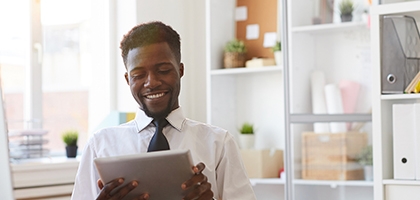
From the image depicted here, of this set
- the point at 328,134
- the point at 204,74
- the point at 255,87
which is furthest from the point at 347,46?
the point at 204,74

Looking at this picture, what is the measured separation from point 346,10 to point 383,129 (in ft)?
2.21

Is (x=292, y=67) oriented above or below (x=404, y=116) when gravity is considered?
above

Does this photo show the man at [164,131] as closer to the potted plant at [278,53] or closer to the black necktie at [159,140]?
the black necktie at [159,140]

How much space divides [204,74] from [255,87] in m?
0.36

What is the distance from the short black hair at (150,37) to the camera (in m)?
1.46

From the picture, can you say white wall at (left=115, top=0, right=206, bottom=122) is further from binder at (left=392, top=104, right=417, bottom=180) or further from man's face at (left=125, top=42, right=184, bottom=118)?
man's face at (left=125, top=42, right=184, bottom=118)

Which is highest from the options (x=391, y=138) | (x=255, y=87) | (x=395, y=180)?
(x=255, y=87)

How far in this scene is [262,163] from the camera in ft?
10.6

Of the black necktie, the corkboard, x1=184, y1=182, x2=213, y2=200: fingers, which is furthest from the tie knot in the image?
the corkboard

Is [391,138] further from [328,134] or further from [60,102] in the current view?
[60,102]

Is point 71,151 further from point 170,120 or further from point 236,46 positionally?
point 170,120

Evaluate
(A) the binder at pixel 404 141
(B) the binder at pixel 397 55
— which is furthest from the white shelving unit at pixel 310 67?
(A) the binder at pixel 404 141

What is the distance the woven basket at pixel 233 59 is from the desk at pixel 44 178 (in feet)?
3.34

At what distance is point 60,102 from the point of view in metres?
3.45
